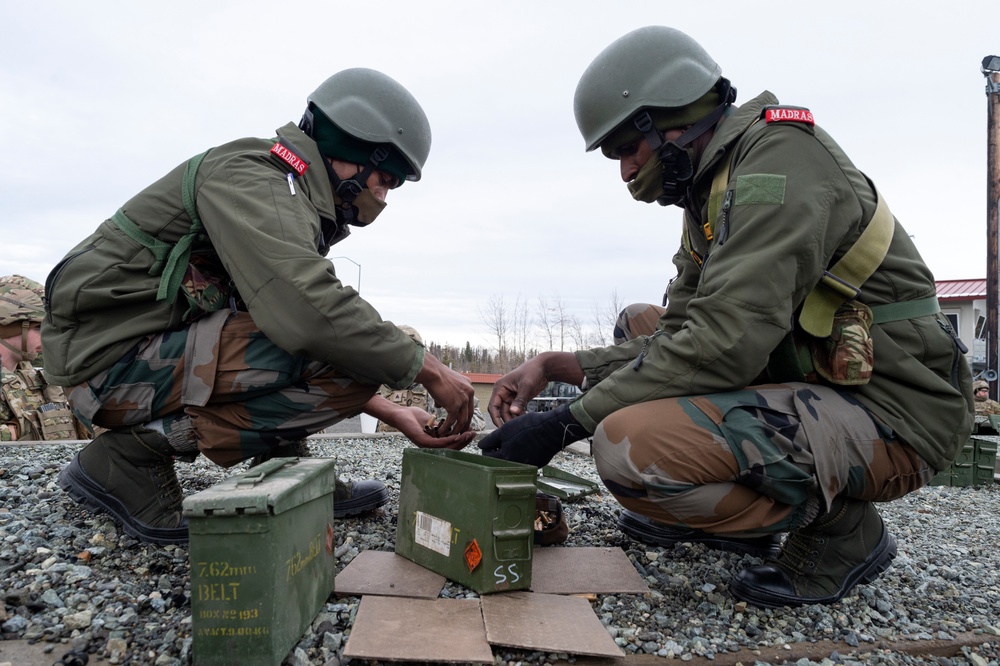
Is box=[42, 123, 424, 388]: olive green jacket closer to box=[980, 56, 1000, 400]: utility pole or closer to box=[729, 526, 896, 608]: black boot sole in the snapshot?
box=[729, 526, 896, 608]: black boot sole

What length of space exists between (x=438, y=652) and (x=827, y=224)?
184cm

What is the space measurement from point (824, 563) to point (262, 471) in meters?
2.00

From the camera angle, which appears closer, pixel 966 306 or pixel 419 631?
pixel 419 631

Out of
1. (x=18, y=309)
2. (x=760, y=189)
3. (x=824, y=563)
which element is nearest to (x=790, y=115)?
(x=760, y=189)

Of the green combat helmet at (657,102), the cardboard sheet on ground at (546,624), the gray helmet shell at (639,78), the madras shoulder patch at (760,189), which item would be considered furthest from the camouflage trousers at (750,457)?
the gray helmet shell at (639,78)

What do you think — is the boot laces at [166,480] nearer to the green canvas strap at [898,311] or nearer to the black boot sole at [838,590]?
the black boot sole at [838,590]

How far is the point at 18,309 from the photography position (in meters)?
8.33

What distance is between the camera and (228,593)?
70.0 inches

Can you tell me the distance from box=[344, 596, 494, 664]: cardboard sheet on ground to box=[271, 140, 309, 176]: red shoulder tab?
1679mm

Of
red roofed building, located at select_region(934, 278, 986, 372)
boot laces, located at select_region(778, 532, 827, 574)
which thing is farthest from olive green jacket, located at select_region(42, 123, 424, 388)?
red roofed building, located at select_region(934, 278, 986, 372)

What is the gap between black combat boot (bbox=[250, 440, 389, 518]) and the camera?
3303mm

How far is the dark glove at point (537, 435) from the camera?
2701 millimetres

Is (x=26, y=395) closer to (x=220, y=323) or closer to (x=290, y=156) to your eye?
(x=220, y=323)

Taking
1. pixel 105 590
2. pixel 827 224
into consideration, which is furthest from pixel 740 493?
pixel 105 590
